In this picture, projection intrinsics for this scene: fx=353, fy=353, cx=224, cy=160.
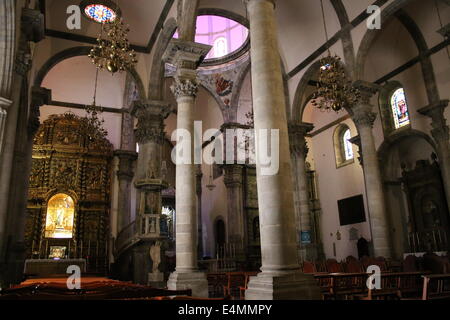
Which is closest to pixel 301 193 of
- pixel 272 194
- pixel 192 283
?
pixel 192 283

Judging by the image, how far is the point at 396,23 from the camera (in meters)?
16.1

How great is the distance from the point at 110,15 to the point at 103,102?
507 centimetres

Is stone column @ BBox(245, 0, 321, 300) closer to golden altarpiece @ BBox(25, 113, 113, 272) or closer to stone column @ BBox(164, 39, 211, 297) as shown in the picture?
stone column @ BBox(164, 39, 211, 297)

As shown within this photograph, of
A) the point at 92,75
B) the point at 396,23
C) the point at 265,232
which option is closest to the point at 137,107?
the point at 92,75

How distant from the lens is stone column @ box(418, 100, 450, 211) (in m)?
13.4

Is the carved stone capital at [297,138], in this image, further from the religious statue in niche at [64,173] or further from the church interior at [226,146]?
the religious statue in niche at [64,173]

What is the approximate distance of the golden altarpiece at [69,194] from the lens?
55.2 ft

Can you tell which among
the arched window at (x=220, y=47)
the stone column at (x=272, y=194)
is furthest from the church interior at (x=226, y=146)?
the arched window at (x=220, y=47)

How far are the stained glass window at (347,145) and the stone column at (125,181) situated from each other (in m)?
12.3

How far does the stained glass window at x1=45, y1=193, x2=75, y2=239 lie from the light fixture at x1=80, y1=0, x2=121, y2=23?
8654mm

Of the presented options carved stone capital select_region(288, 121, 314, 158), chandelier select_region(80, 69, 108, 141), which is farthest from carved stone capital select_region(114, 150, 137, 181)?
carved stone capital select_region(288, 121, 314, 158)

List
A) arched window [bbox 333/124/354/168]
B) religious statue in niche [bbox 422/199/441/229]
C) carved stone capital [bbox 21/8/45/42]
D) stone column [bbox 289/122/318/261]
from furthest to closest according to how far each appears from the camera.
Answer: arched window [bbox 333/124/354/168] < religious statue in niche [bbox 422/199/441/229] < stone column [bbox 289/122/318/261] < carved stone capital [bbox 21/8/45/42]

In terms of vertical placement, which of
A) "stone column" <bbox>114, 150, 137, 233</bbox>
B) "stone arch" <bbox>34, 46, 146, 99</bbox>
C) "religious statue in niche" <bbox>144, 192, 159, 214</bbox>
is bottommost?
"religious statue in niche" <bbox>144, 192, 159, 214</bbox>

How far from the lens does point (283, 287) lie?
5035 mm
